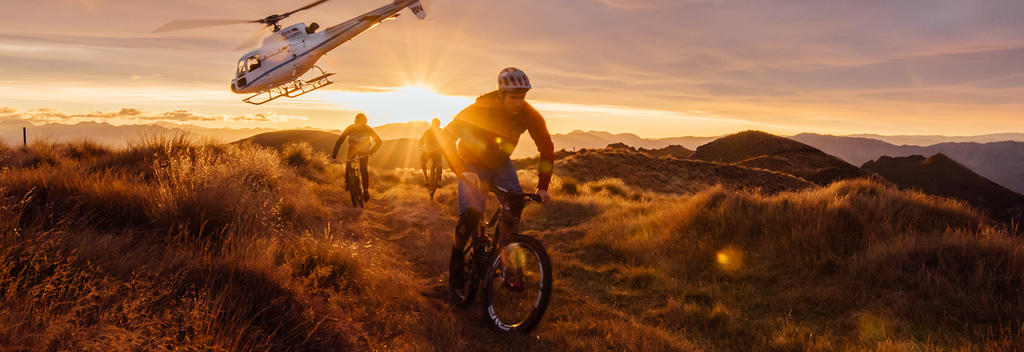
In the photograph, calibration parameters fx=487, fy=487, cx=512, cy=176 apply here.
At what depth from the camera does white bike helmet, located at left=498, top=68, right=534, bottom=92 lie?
439 centimetres

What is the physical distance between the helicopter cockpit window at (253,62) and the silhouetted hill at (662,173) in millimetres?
23226

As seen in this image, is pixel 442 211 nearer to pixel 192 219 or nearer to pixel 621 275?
pixel 621 275

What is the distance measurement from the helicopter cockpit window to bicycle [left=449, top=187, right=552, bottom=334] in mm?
30580

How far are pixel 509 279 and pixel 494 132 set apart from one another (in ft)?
4.67

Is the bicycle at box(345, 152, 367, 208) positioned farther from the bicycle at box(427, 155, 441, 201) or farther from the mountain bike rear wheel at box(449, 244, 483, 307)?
the mountain bike rear wheel at box(449, 244, 483, 307)

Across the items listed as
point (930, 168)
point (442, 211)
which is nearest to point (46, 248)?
point (442, 211)

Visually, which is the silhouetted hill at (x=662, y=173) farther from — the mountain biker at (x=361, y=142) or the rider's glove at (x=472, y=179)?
the rider's glove at (x=472, y=179)

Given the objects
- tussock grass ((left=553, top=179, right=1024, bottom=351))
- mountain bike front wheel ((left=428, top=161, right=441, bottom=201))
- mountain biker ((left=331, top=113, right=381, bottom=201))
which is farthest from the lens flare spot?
mountain bike front wheel ((left=428, top=161, right=441, bottom=201))

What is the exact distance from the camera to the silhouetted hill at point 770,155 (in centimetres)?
8156

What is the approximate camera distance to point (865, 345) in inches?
169

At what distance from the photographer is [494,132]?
479 cm

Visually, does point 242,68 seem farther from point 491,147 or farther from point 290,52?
point 491,147

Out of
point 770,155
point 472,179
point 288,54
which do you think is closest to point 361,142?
point 472,179

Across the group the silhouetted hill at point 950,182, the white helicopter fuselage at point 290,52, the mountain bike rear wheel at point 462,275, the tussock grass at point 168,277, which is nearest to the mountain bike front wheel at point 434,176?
the tussock grass at point 168,277
